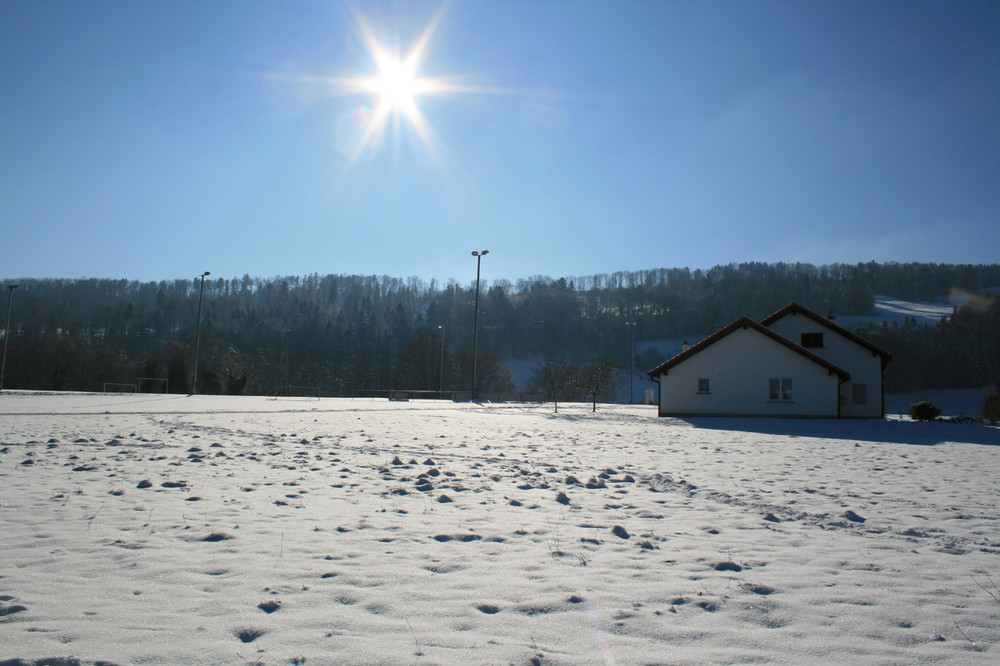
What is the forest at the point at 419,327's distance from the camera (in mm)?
75750

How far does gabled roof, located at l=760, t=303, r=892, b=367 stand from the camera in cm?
2902

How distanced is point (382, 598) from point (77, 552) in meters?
2.57

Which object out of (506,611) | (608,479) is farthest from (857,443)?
(506,611)

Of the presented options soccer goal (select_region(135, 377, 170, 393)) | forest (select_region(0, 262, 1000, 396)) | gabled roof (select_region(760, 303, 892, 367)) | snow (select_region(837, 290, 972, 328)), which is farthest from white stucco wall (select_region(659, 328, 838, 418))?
snow (select_region(837, 290, 972, 328))

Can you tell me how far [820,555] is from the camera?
4605 mm

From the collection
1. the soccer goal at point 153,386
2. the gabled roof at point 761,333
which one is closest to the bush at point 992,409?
the gabled roof at point 761,333

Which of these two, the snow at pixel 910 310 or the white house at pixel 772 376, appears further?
the snow at pixel 910 310

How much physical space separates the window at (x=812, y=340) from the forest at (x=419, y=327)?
104ft

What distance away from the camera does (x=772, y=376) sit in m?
27.5

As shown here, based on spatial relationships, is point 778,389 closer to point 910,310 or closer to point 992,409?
point 992,409

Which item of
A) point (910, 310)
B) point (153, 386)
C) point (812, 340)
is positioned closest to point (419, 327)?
point (153, 386)

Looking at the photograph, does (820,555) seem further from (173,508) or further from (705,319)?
(705,319)

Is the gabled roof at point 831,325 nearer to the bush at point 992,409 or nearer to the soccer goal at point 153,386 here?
the bush at point 992,409

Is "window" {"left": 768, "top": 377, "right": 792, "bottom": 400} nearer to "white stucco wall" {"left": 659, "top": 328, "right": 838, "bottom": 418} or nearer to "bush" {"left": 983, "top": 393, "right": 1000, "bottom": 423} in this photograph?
"white stucco wall" {"left": 659, "top": 328, "right": 838, "bottom": 418}
